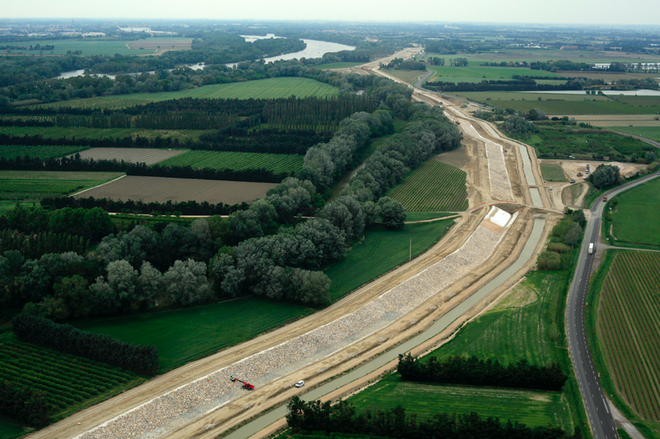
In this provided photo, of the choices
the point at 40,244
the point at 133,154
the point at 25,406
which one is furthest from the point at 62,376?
the point at 133,154

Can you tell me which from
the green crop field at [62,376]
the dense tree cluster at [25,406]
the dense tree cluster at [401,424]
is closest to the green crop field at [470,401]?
the dense tree cluster at [401,424]

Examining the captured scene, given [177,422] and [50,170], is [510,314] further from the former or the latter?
[50,170]

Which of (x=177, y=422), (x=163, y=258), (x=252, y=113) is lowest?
(x=177, y=422)

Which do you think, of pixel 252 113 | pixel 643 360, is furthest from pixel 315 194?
pixel 252 113

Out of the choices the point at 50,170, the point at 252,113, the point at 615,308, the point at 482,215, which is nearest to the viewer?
the point at 615,308

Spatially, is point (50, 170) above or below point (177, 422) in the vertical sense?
above
